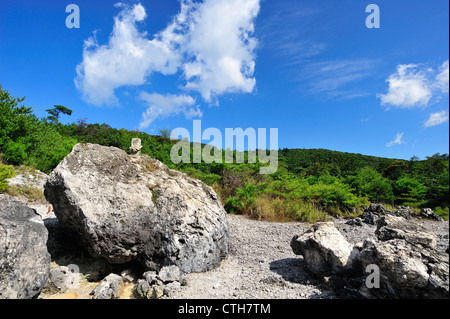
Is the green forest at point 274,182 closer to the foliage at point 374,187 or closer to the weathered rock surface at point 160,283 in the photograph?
the foliage at point 374,187

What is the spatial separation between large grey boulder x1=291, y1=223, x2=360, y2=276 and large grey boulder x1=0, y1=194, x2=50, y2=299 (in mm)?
4791

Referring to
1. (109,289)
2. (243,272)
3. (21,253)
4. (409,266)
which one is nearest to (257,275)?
(243,272)

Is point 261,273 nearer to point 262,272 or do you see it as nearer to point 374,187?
point 262,272

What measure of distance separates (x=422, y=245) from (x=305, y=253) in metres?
2.03

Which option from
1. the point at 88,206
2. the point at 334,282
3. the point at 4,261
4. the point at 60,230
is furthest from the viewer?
the point at 60,230

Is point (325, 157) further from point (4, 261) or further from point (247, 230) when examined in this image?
point (4, 261)

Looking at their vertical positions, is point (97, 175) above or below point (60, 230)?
above

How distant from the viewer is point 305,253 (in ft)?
15.3

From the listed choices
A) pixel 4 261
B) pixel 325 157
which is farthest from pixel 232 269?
pixel 325 157

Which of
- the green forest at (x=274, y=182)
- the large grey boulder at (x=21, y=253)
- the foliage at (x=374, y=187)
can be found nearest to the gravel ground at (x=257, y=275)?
the large grey boulder at (x=21, y=253)

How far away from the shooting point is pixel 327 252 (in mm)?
4195

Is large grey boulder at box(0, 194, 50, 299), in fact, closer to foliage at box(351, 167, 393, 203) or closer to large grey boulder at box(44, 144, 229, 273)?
large grey boulder at box(44, 144, 229, 273)

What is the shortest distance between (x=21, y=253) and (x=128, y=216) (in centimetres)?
170
